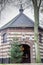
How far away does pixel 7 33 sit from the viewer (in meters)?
28.5

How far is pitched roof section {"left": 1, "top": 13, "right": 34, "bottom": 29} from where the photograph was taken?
2857cm

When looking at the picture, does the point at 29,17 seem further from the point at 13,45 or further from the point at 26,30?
Answer: the point at 13,45

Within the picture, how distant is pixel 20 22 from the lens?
96.0 ft

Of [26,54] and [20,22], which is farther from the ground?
[20,22]

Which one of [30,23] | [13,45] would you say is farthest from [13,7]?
[13,45]

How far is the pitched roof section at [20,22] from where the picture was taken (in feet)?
93.7

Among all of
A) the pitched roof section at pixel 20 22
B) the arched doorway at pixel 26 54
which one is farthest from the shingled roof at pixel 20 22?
the arched doorway at pixel 26 54

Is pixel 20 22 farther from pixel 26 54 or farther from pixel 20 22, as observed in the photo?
pixel 26 54

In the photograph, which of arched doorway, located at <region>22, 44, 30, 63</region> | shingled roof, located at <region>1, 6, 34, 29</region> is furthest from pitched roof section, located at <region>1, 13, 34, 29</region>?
arched doorway, located at <region>22, 44, 30, 63</region>

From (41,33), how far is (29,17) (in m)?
2.90

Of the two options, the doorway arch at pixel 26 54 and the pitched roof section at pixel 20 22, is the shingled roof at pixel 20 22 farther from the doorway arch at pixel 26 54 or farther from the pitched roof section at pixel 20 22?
the doorway arch at pixel 26 54

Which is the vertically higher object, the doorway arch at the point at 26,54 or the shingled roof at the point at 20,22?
the shingled roof at the point at 20,22

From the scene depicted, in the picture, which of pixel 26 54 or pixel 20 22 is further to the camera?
pixel 26 54

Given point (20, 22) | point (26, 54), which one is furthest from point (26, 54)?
point (20, 22)
